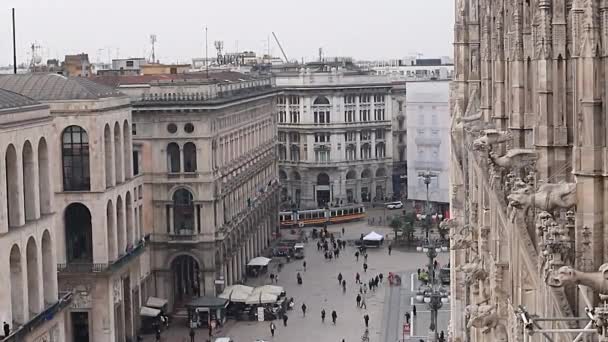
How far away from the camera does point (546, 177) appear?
14.8m

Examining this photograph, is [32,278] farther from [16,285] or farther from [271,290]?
[271,290]

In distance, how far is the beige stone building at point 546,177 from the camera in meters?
11.3

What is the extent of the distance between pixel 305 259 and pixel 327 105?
3336 centimetres

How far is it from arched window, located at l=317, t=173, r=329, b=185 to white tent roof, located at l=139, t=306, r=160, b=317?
54.4 meters

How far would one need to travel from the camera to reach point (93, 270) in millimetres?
60438

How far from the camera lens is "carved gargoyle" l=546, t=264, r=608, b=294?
409 inches

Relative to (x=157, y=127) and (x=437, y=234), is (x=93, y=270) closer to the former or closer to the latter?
(x=157, y=127)

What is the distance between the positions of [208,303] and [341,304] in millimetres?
9814

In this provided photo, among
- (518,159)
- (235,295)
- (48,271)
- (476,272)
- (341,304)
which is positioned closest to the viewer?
(518,159)

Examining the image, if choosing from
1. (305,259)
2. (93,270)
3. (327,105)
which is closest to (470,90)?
(93,270)

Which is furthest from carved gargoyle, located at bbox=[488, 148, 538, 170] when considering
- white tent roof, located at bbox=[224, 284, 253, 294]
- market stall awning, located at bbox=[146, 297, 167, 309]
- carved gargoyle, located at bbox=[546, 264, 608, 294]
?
white tent roof, located at bbox=[224, 284, 253, 294]

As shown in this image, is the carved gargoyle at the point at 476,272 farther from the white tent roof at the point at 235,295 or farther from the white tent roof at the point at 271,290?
the white tent roof at the point at 271,290

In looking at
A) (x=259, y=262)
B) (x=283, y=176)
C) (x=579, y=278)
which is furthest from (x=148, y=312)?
(x=579, y=278)

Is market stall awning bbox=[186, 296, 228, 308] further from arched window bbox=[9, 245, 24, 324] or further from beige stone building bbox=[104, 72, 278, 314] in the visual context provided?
arched window bbox=[9, 245, 24, 324]
